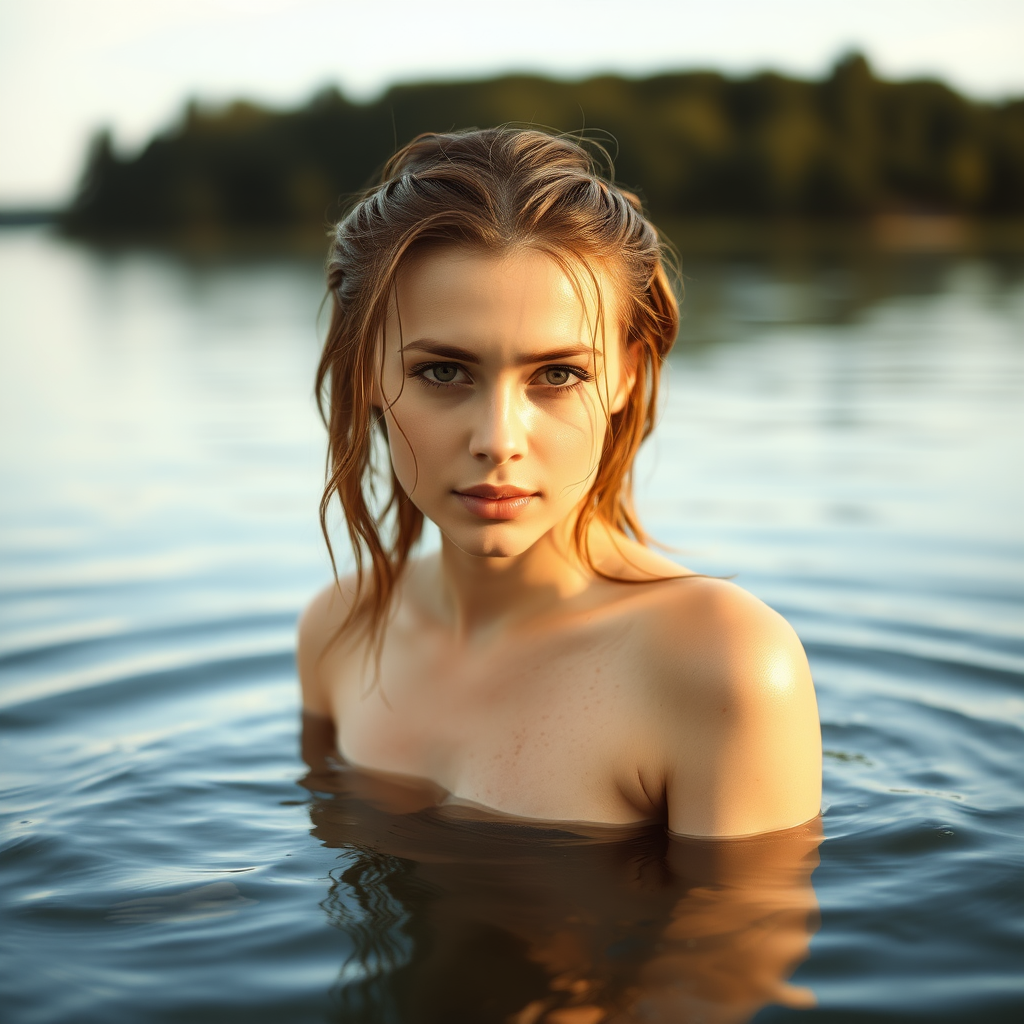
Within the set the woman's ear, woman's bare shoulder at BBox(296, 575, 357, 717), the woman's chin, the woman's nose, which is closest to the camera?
the woman's nose

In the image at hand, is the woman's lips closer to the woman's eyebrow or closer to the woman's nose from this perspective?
the woman's nose

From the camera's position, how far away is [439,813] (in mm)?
2721

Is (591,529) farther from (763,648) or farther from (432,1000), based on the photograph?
(432,1000)

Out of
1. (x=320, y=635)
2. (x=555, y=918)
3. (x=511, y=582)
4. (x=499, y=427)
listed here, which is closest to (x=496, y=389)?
(x=499, y=427)

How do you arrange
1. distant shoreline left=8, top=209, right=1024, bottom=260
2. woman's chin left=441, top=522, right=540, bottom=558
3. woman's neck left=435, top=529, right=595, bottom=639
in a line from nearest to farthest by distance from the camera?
woman's chin left=441, top=522, right=540, bottom=558, woman's neck left=435, top=529, right=595, bottom=639, distant shoreline left=8, top=209, right=1024, bottom=260

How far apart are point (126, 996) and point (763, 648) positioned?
1.29 metres

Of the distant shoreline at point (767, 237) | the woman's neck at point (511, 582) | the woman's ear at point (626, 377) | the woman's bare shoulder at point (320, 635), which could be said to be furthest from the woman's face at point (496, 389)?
the distant shoreline at point (767, 237)

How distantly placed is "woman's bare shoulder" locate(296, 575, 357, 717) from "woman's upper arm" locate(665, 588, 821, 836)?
1159mm

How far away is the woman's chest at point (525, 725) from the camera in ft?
8.11

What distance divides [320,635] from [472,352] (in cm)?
125

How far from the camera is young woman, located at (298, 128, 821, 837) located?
91.0 inches

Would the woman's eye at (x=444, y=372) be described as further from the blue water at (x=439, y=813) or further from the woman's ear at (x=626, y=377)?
the blue water at (x=439, y=813)

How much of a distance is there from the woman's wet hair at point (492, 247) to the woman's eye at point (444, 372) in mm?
184

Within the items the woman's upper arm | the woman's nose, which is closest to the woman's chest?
the woman's upper arm
